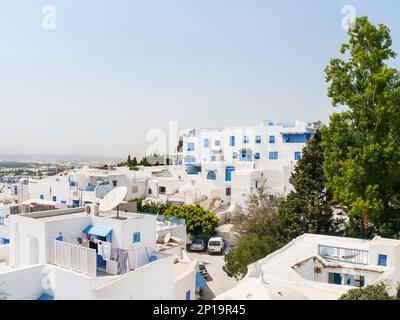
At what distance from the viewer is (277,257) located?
575 inches

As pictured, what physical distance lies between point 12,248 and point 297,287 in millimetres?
10674

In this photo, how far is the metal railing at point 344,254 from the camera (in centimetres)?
1512

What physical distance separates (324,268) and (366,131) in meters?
7.37

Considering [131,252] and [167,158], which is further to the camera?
[167,158]

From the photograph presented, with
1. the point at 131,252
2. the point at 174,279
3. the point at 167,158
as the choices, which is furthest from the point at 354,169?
the point at 167,158

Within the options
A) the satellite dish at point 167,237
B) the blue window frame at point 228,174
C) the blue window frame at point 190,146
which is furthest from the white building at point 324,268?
the blue window frame at point 190,146

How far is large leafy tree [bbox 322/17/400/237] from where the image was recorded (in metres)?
17.6

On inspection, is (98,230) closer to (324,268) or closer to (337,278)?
(324,268)

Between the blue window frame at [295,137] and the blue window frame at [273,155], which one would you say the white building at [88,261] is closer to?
the blue window frame at [273,155]

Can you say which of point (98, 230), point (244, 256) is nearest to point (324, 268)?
point (244, 256)

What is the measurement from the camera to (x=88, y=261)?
12164 mm

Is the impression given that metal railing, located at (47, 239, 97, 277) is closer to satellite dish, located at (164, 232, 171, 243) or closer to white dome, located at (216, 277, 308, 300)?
white dome, located at (216, 277, 308, 300)

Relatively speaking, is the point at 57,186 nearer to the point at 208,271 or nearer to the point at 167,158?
the point at 208,271

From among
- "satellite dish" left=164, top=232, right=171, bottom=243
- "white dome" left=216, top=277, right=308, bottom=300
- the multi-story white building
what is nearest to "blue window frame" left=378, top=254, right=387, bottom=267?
"white dome" left=216, top=277, right=308, bottom=300
